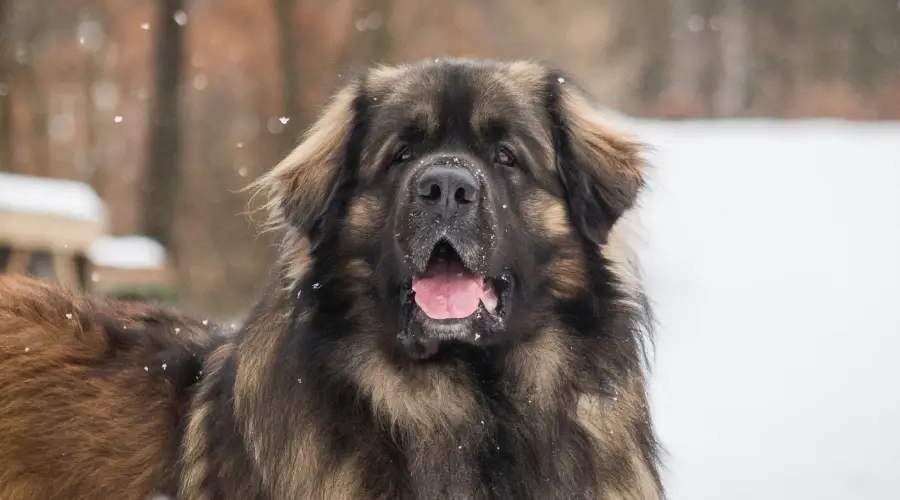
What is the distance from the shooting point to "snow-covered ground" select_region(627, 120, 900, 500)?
7465 mm

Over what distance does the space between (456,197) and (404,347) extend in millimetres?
575

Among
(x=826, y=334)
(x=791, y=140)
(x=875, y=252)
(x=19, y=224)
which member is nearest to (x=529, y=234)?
(x=19, y=224)

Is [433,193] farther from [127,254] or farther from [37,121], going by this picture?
[37,121]

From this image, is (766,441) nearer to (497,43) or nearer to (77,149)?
(497,43)

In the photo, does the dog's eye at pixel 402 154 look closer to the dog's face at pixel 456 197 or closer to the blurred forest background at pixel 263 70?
the dog's face at pixel 456 197

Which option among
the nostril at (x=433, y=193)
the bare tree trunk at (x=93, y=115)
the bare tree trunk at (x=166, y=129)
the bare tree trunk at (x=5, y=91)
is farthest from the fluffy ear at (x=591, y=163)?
the bare tree trunk at (x=93, y=115)

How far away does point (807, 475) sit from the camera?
705cm

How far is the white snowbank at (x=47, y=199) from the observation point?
29.8ft

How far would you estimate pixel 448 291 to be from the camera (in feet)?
11.9

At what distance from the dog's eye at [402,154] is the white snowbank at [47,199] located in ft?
19.9

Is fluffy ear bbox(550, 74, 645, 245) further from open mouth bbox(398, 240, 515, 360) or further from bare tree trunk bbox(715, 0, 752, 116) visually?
bare tree trunk bbox(715, 0, 752, 116)

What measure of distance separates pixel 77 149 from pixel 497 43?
44.3ft

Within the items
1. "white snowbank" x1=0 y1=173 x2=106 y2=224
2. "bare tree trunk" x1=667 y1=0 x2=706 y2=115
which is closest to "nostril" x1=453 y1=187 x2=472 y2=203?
"white snowbank" x1=0 y1=173 x2=106 y2=224

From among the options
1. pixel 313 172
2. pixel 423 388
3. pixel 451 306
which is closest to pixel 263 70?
pixel 313 172
